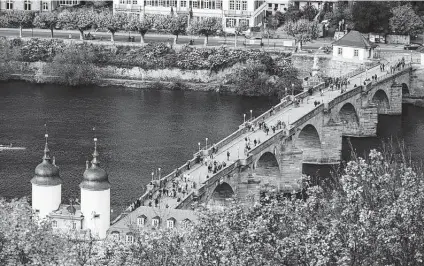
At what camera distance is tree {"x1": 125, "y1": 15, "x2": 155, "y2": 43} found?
158625 mm

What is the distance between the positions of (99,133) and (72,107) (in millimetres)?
13649

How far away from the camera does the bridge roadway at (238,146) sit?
9056 centimetres

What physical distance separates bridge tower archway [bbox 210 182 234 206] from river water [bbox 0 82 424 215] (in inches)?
213

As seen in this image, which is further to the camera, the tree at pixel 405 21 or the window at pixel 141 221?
the tree at pixel 405 21

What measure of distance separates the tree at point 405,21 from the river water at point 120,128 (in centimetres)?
1368

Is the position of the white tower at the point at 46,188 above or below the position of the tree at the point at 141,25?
below

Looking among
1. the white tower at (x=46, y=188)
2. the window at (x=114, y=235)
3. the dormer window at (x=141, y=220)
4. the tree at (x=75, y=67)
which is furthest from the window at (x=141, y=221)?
the tree at (x=75, y=67)

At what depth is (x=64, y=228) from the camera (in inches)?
3113

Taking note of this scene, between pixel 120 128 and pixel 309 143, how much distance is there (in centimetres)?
1709

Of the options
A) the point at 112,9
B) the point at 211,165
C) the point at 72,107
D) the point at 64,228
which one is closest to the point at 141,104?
the point at 72,107

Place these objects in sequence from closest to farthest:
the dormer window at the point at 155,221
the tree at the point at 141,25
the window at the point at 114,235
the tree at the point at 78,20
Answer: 1. the window at the point at 114,235
2. the dormer window at the point at 155,221
3. the tree at the point at 141,25
4. the tree at the point at 78,20

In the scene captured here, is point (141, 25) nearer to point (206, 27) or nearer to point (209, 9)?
point (206, 27)

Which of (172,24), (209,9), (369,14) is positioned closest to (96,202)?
(369,14)

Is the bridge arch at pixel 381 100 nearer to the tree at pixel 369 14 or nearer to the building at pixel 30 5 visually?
the tree at pixel 369 14
